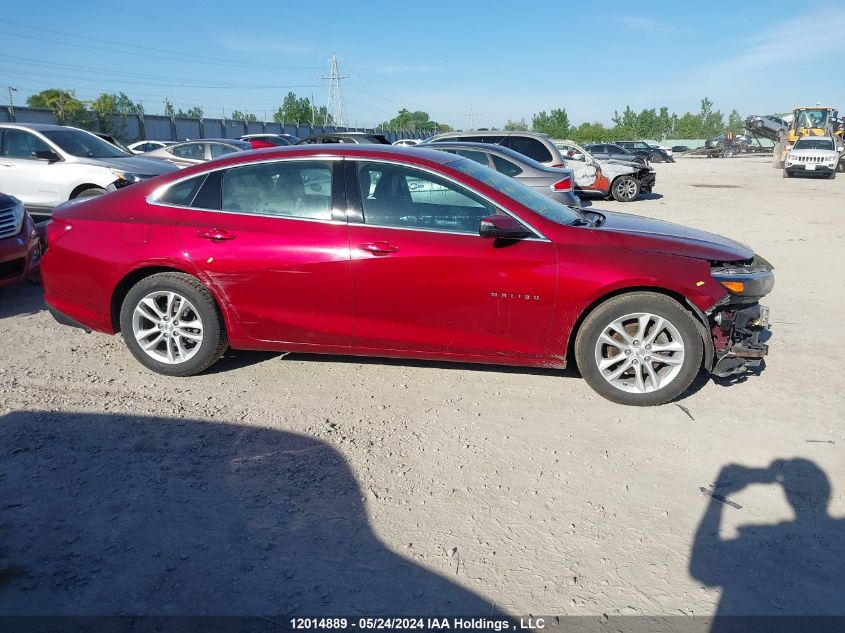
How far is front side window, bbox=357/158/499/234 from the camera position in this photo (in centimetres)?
415

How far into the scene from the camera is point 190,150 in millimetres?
15922

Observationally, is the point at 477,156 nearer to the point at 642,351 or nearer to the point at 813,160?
the point at 642,351

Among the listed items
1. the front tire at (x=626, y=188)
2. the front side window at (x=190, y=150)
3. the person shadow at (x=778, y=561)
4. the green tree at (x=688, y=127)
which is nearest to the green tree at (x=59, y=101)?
the front side window at (x=190, y=150)

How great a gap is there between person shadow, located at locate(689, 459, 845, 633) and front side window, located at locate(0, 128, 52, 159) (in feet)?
32.0

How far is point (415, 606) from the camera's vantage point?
94.8 inches

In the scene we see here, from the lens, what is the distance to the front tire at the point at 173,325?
4363 millimetres

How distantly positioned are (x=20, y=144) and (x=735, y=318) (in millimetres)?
9755

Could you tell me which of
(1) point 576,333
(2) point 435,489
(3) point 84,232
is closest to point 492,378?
(1) point 576,333

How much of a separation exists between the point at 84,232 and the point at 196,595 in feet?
10.3

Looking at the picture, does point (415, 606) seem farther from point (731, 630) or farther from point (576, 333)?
point (576, 333)

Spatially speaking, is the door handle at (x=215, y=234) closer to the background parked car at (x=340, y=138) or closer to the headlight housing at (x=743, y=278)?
the headlight housing at (x=743, y=278)

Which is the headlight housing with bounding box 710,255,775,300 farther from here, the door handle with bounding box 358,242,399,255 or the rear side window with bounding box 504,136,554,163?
the rear side window with bounding box 504,136,554,163

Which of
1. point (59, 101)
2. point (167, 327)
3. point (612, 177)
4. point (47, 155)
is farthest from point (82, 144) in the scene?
point (59, 101)

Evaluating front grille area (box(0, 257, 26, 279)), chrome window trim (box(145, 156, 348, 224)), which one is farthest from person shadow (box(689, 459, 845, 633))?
front grille area (box(0, 257, 26, 279))
